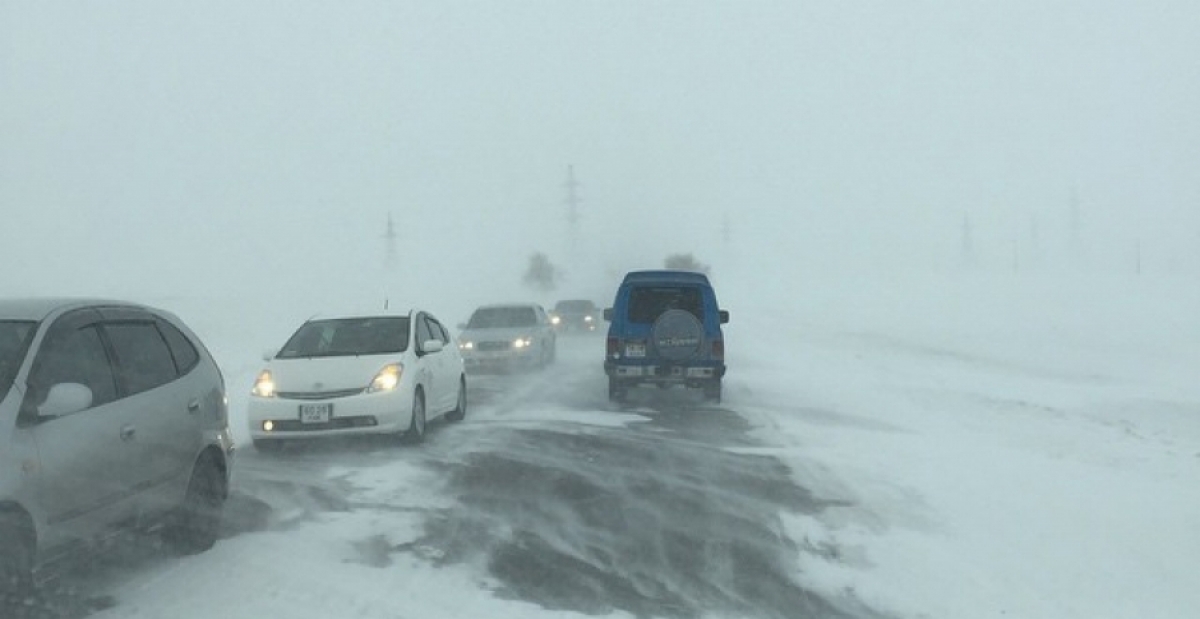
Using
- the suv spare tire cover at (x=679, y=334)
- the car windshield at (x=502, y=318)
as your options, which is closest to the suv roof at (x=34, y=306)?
the suv spare tire cover at (x=679, y=334)

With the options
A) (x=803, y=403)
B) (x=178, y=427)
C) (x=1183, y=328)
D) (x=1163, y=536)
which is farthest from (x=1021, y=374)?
(x=1183, y=328)

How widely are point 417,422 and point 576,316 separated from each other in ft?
102

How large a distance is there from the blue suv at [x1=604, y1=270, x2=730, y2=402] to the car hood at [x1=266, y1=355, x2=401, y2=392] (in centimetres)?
544

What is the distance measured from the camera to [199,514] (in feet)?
22.4

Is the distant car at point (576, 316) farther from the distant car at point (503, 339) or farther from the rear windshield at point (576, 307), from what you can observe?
the distant car at point (503, 339)

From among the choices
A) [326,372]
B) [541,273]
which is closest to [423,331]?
[326,372]

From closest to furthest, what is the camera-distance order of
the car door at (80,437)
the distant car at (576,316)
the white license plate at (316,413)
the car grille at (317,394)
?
1. the car door at (80,437)
2. the white license plate at (316,413)
3. the car grille at (317,394)
4. the distant car at (576,316)

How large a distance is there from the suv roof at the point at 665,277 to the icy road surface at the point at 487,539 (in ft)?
15.8

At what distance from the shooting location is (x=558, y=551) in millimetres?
7055

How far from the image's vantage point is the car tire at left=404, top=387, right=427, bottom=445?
39.3 ft

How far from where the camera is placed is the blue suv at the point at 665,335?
54.1ft

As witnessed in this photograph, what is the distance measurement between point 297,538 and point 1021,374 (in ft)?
68.2

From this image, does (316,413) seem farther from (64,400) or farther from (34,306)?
(64,400)

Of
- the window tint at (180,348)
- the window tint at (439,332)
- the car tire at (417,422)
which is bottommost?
the car tire at (417,422)
